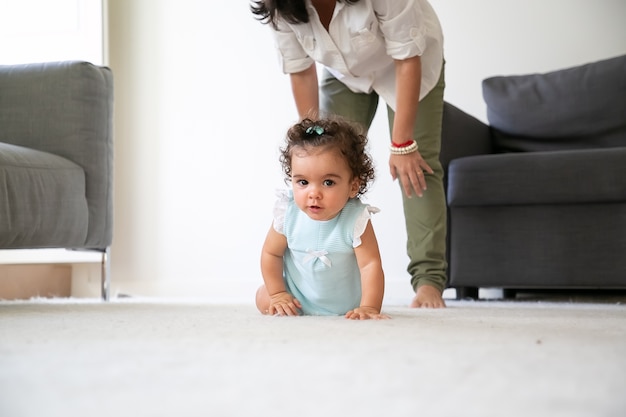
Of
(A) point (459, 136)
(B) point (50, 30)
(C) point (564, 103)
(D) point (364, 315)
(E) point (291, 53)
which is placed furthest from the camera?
(B) point (50, 30)

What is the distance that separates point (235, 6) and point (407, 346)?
2.54 m

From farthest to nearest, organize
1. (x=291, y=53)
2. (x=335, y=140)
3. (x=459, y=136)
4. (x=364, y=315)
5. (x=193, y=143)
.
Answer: (x=193, y=143) → (x=459, y=136) → (x=291, y=53) → (x=335, y=140) → (x=364, y=315)

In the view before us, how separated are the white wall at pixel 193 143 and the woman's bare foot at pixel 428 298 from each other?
119 centimetres

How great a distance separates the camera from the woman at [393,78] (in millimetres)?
1615

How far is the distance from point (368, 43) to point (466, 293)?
3.38 ft

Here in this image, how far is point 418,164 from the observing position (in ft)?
5.63

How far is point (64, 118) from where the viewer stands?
193cm

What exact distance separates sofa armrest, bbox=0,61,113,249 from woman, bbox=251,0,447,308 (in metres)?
0.55

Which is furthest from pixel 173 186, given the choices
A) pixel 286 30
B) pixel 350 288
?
pixel 350 288

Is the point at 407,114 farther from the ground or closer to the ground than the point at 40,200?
farther from the ground

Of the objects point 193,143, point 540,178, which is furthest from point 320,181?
point 193,143

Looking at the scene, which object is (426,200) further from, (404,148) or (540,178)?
(540,178)

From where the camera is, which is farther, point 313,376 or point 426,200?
point 426,200

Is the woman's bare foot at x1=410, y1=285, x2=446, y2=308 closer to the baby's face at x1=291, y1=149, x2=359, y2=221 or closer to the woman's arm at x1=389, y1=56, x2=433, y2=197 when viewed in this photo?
the woman's arm at x1=389, y1=56, x2=433, y2=197
